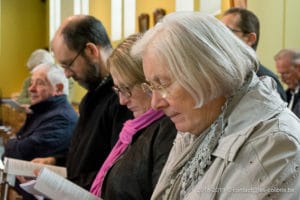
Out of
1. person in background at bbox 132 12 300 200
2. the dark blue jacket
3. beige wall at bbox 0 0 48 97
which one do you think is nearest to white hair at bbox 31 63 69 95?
the dark blue jacket

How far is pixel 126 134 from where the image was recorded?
173 centimetres

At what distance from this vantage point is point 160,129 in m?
1.55

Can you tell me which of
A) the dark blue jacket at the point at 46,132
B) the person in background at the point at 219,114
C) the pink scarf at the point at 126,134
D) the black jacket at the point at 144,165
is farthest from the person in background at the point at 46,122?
the person in background at the point at 219,114

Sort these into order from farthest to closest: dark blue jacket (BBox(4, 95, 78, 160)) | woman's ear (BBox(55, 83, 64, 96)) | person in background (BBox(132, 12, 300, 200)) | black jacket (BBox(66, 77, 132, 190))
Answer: woman's ear (BBox(55, 83, 64, 96))
dark blue jacket (BBox(4, 95, 78, 160))
black jacket (BBox(66, 77, 132, 190))
person in background (BBox(132, 12, 300, 200))

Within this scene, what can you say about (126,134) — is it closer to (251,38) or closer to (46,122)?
(251,38)

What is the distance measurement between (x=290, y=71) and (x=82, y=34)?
2.09m

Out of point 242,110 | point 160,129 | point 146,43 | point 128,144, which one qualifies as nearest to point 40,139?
point 128,144

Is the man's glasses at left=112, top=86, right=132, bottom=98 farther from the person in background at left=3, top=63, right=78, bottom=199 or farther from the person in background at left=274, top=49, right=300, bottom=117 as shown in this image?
the person in background at left=274, top=49, right=300, bottom=117

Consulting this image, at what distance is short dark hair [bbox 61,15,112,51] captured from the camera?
2271 millimetres

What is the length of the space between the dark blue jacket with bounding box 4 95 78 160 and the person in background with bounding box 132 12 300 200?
5.94 ft

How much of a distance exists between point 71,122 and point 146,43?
6.23 ft

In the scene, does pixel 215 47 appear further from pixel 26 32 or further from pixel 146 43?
pixel 26 32

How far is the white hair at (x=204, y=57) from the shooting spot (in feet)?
3.54

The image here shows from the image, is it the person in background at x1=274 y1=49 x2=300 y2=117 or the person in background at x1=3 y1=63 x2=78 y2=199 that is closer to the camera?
the person in background at x1=3 y1=63 x2=78 y2=199
